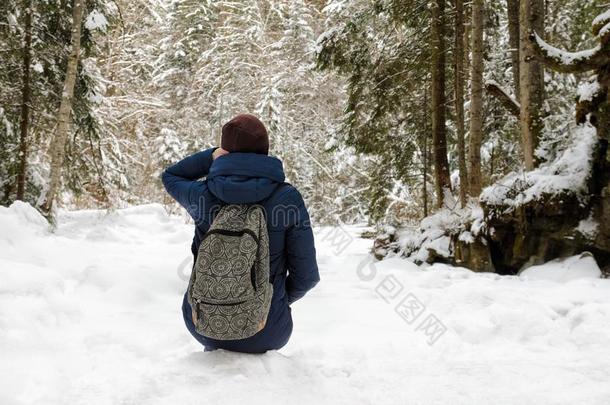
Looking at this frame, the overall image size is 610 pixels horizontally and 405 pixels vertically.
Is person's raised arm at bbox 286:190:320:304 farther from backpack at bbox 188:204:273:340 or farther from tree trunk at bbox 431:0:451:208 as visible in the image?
tree trunk at bbox 431:0:451:208

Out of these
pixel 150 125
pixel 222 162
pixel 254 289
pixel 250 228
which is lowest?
pixel 150 125

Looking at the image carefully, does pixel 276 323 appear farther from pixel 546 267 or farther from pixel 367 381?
pixel 546 267

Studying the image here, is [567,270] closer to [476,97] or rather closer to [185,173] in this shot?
[476,97]

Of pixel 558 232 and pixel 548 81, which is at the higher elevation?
pixel 548 81

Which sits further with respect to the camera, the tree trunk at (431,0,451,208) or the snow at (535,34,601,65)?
the tree trunk at (431,0,451,208)

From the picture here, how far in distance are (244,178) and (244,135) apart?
252 millimetres

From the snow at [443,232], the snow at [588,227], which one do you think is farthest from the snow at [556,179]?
the snow at [443,232]

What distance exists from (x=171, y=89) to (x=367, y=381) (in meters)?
26.5

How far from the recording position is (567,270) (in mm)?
5598

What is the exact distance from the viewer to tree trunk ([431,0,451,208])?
29.8ft

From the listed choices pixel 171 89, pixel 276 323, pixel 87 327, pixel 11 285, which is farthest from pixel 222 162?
pixel 171 89

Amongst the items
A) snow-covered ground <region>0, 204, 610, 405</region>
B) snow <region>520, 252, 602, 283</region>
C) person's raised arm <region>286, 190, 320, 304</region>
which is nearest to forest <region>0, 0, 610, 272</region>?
snow <region>520, 252, 602, 283</region>

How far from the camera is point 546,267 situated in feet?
19.5

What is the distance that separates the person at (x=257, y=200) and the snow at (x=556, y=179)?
176 inches
